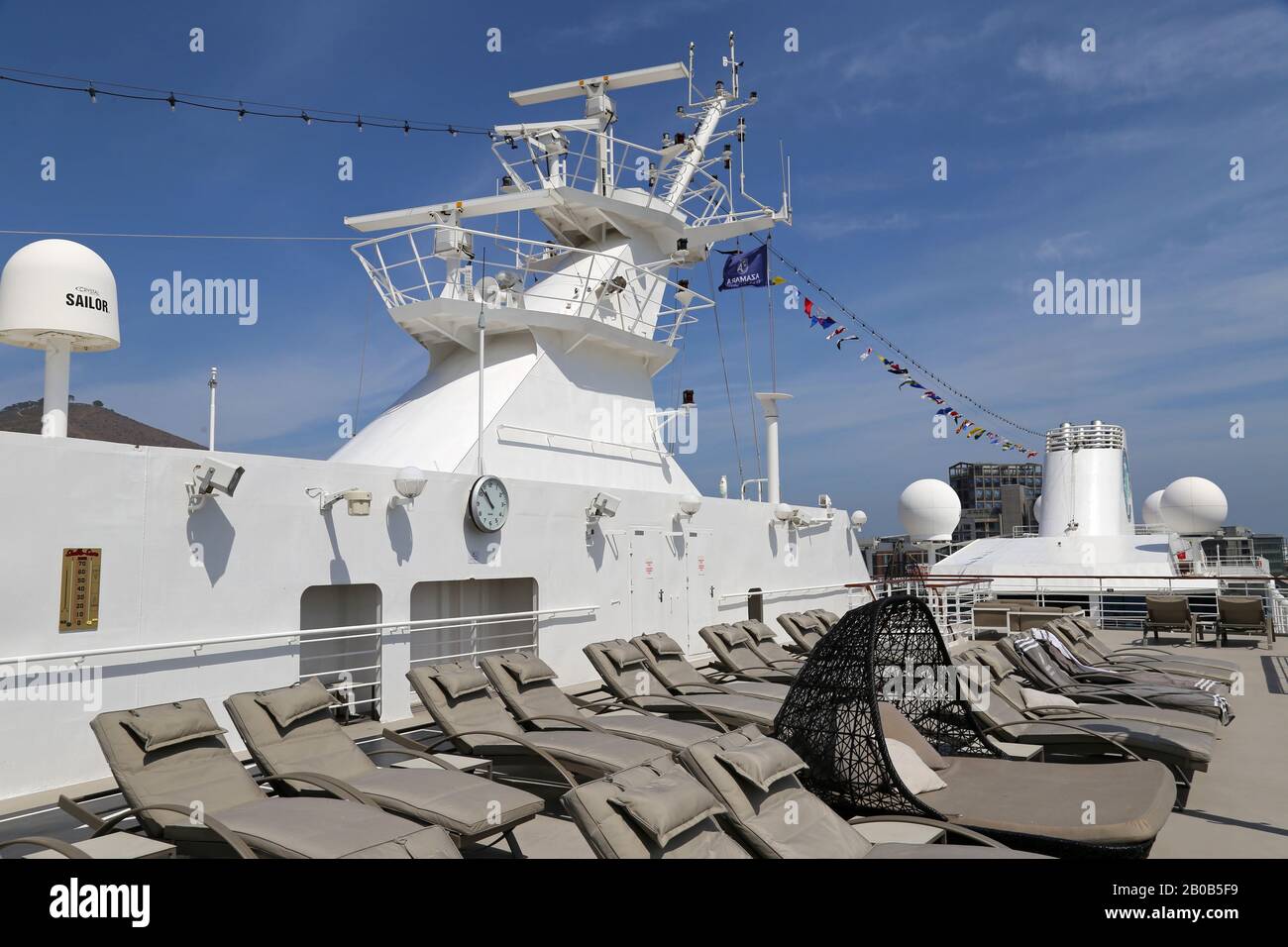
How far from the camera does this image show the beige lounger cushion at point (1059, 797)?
12.3 feet

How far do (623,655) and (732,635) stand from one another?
2.04 metres

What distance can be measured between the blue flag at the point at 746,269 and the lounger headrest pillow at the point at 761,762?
10.1 metres

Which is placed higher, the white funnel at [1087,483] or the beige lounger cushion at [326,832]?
the white funnel at [1087,483]

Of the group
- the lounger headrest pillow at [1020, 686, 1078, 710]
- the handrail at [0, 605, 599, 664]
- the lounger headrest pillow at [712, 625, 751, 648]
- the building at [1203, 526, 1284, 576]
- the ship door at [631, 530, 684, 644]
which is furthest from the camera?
the building at [1203, 526, 1284, 576]

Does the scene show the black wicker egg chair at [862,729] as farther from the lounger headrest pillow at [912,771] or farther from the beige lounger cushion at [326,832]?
the beige lounger cushion at [326,832]

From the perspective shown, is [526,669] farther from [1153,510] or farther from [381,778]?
[1153,510]

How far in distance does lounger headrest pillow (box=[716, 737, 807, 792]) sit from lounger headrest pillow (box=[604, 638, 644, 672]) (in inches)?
128

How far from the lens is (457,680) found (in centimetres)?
573

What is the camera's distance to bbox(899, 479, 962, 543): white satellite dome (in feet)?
86.3

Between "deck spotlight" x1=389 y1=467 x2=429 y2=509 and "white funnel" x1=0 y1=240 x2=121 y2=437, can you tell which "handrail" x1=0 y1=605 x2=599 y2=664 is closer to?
"deck spotlight" x1=389 y1=467 x2=429 y2=509

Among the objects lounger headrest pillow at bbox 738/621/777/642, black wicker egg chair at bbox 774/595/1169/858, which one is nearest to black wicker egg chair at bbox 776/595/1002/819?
black wicker egg chair at bbox 774/595/1169/858

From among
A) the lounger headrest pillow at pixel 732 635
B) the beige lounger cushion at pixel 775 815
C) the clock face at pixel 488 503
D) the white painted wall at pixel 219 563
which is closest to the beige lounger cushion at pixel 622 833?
the beige lounger cushion at pixel 775 815
